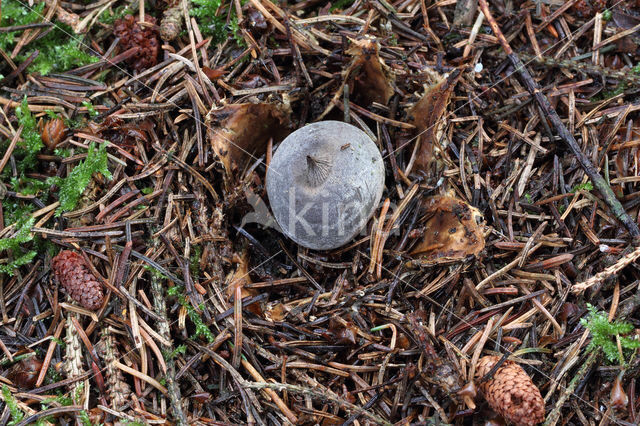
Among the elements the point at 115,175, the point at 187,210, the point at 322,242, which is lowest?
the point at 322,242

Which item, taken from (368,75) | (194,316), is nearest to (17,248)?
(194,316)

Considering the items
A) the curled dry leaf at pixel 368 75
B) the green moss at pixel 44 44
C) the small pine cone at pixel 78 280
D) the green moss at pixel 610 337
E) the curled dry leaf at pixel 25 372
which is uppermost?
the green moss at pixel 44 44

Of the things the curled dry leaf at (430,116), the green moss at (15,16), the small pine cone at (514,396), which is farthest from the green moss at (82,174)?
the small pine cone at (514,396)

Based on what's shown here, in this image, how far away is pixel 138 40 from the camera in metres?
2.63

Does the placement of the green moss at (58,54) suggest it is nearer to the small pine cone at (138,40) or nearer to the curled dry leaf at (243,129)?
the small pine cone at (138,40)

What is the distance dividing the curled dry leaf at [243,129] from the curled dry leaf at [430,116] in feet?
2.34

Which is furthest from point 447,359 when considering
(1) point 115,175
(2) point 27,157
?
(2) point 27,157

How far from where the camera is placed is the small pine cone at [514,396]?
74.0 inches

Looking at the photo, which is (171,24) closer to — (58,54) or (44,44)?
(58,54)

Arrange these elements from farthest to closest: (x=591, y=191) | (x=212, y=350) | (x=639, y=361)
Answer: (x=591, y=191) → (x=212, y=350) → (x=639, y=361)

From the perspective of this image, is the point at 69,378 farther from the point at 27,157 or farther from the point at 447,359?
the point at 447,359

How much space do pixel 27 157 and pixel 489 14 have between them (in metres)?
2.57

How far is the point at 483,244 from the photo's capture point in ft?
7.39

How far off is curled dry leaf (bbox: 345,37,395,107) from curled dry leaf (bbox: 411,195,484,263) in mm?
664
